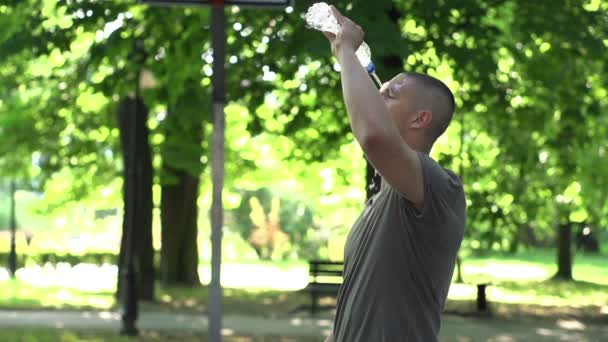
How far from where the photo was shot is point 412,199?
9.66 feet

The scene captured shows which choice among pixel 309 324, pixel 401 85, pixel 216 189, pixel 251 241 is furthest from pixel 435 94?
pixel 251 241

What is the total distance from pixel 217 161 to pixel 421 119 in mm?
5299

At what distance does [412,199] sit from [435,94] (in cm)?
31

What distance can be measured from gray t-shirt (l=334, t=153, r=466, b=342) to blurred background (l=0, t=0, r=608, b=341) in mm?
7033

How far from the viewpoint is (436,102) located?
3.07 meters

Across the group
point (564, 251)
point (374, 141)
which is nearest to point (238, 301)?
point (564, 251)

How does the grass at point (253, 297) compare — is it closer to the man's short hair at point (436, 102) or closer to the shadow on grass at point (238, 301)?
the shadow on grass at point (238, 301)

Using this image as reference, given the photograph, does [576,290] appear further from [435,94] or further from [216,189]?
[435,94]

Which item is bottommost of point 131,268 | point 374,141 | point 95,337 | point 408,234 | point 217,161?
point 95,337

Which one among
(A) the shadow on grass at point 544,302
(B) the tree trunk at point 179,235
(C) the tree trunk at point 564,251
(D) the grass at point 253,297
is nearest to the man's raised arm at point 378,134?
(A) the shadow on grass at point 544,302

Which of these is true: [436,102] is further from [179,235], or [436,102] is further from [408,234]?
[179,235]

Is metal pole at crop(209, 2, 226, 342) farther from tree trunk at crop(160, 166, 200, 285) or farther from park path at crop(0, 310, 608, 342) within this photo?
tree trunk at crop(160, 166, 200, 285)

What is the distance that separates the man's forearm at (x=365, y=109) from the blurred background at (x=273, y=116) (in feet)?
23.6

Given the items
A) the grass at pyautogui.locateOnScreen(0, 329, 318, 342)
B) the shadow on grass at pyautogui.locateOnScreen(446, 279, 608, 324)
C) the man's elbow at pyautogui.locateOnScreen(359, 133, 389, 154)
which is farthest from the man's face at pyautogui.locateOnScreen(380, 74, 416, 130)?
the shadow on grass at pyautogui.locateOnScreen(446, 279, 608, 324)
